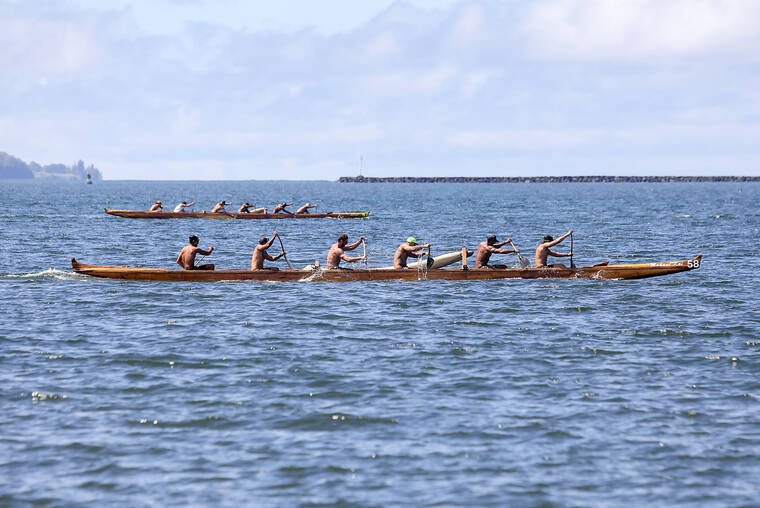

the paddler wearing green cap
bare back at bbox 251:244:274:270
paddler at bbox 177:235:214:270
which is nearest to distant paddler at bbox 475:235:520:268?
the paddler wearing green cap

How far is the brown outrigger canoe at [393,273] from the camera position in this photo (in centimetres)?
2655

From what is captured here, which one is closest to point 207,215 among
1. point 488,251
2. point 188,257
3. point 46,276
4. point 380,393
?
point 46,276

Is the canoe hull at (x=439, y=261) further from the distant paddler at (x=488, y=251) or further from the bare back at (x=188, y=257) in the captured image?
the bare back at (x=188, y=257)

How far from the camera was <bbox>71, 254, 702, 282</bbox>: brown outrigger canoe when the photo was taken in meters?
26.5

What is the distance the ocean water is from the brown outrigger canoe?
373 millimetres

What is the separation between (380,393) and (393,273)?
13.2m

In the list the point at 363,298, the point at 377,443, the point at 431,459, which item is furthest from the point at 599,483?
the point at 363,298

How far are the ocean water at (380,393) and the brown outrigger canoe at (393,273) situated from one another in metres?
0.37

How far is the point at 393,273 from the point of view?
26.9 meters

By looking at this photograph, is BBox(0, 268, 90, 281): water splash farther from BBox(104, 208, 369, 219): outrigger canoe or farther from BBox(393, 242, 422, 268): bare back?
BBox(104, 208, 369, 219): outrigger canoe

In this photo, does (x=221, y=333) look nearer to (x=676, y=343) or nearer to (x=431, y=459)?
(x=431, y=459)

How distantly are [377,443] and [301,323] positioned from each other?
8951 millimetres

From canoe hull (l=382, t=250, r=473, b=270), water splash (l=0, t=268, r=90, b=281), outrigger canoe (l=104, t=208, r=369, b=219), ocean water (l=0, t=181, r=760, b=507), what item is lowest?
ocean water (l=0, t=181, r=760, b=507)

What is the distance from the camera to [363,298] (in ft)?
79.4
